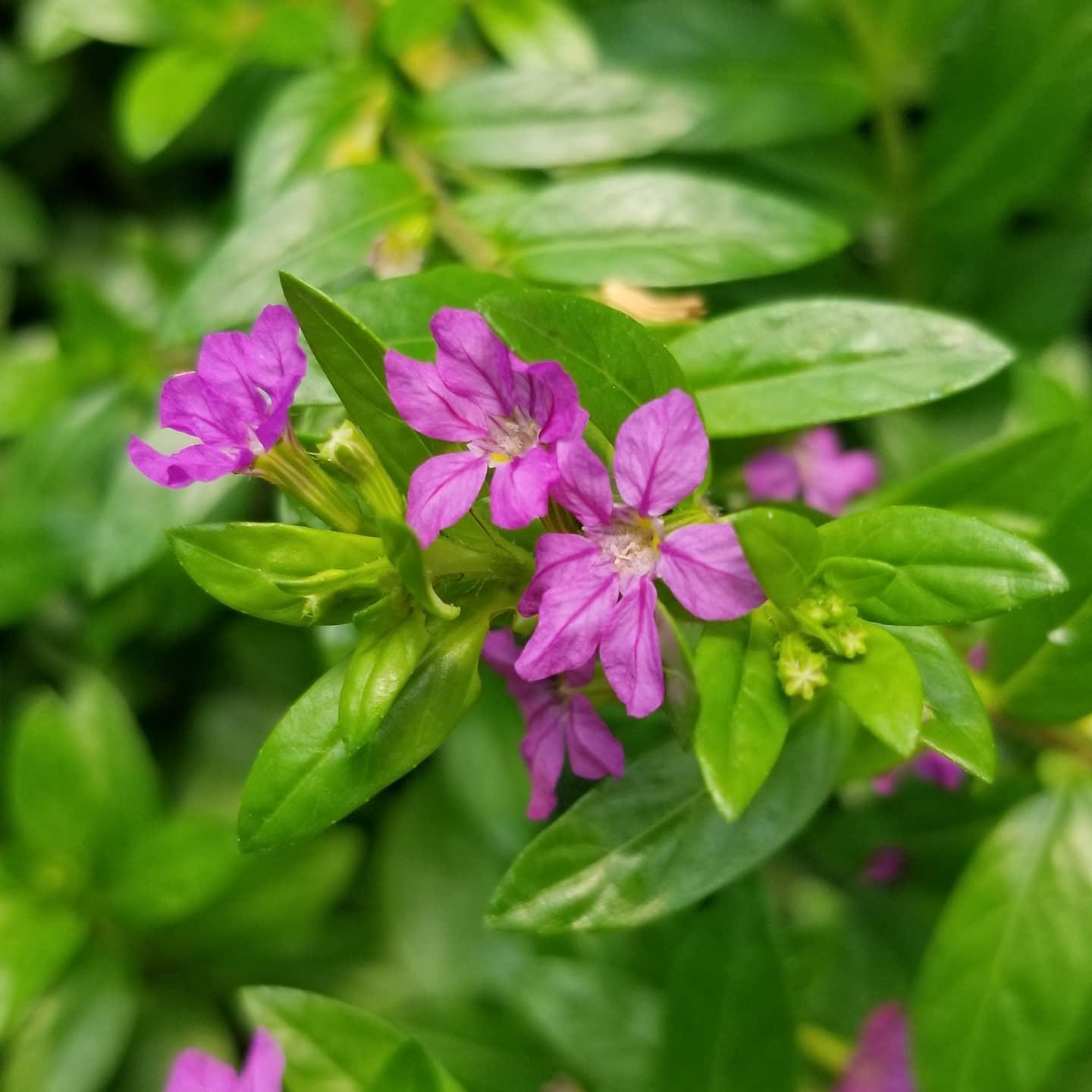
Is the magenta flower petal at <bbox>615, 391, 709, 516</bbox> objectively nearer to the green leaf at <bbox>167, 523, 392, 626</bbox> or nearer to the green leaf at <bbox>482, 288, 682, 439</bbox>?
the green leaf at <bbox>482, 288, 682, 439</bbox>

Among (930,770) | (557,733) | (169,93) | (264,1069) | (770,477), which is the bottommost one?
(264,1069)

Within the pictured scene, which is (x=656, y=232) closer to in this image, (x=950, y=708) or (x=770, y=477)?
(x=770, y=477)

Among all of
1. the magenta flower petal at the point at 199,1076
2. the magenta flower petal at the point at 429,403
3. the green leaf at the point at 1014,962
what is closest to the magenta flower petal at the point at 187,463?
the magenta flower petal at the point at 429,403

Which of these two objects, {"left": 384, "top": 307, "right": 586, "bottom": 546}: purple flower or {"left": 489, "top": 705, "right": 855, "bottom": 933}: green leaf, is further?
{"left": 489, "top": 705, "right": 855, "bottom": 933}: green leaf

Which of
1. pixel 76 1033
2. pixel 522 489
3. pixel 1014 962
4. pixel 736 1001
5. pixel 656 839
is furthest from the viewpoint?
pixel 76 1033

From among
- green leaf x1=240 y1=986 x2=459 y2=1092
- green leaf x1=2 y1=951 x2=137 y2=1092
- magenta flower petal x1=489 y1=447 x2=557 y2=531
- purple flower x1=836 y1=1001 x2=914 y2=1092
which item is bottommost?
green leaf x1=2 y1=951 x2=137 y2=1092

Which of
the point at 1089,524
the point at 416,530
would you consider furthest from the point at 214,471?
the point at 1089,524

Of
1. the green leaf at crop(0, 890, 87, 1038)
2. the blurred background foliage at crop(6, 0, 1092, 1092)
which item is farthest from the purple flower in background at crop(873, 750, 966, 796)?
the green leaf at crop(0, 890, 87, 1038)

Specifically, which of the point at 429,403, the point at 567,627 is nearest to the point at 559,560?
the point at 567,627
